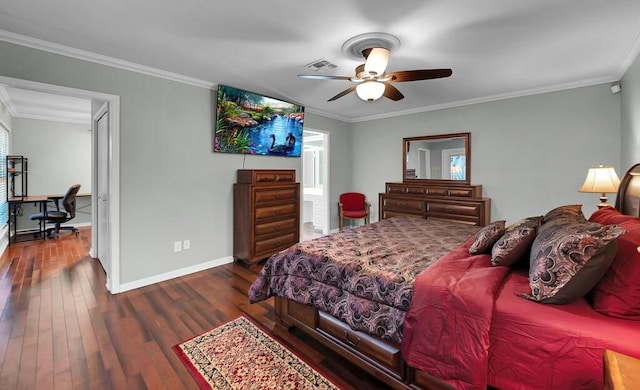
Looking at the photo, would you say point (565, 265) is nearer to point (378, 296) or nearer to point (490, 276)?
point (490, 276)

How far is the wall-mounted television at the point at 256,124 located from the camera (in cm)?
371

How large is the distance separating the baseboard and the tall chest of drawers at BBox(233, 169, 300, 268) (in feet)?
0.78

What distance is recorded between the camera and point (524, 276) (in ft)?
5.32

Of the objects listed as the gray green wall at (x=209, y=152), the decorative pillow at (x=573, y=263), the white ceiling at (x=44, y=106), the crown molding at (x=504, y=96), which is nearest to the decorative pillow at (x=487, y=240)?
the decorative pillow at (x=573, y=263)

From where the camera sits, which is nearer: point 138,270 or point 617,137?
point 138,270

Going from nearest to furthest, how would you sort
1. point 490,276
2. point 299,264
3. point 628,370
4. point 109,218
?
point 628,370, point 490,276, point 299,264, point 109,218

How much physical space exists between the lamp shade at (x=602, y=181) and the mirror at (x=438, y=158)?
5.77ft

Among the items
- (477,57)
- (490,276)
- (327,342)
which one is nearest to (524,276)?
(490,276)

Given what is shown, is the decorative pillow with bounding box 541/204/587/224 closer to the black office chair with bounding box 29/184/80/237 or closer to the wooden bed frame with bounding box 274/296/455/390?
the wooden bed frame with bounding box 274/296/455/390

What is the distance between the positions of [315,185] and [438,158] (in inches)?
127

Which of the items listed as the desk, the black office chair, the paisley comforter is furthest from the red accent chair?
the desk

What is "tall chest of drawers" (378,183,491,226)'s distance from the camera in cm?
414

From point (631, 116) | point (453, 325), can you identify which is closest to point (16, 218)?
point (453, 325)

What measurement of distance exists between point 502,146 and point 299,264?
3.79 meters
